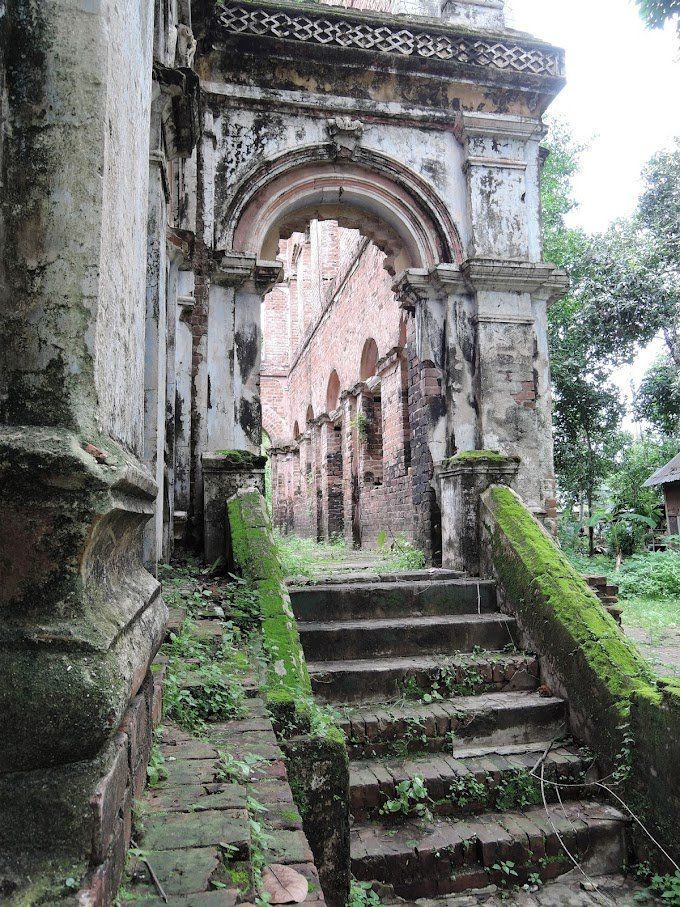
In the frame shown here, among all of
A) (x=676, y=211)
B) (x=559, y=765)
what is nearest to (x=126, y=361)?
(x=559, y=765)

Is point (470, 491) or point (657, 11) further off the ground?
point (657, 11)

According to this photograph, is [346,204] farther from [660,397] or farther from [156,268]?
[660,397]

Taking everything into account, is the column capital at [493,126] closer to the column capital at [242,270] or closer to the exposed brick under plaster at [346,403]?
the exposed brick under plaster at [346,403]

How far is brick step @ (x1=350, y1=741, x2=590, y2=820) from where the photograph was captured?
11.9 feet

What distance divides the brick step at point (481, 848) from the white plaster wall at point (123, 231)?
7.78 ft

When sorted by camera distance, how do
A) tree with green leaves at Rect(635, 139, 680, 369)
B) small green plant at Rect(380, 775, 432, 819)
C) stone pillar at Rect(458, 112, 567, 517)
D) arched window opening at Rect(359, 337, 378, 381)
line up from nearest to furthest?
small green plant at Rect(380, 775, 432, 819), stone pillar at Rect(458, 112, 567, 517), arched window opening at Rect(359, 337, 378, 381), tree with green leaves at Rect(635, 139, 680, 369)

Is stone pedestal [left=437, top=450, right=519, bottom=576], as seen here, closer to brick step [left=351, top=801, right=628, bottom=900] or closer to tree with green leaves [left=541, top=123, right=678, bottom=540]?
brick step [left=351, top=801, right=628, bottom=900]

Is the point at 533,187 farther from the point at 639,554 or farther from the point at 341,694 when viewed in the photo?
the point at 639,554

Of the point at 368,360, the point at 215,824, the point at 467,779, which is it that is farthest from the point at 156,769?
the point at 368,360

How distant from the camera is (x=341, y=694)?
442 cm

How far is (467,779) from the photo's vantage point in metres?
3.74

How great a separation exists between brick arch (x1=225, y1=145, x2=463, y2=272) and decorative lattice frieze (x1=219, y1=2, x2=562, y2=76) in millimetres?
1187

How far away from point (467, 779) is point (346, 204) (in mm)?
6216

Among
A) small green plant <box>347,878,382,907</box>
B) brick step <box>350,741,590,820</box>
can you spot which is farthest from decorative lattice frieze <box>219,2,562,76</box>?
small green plant <box>347,878,382,907</box>
